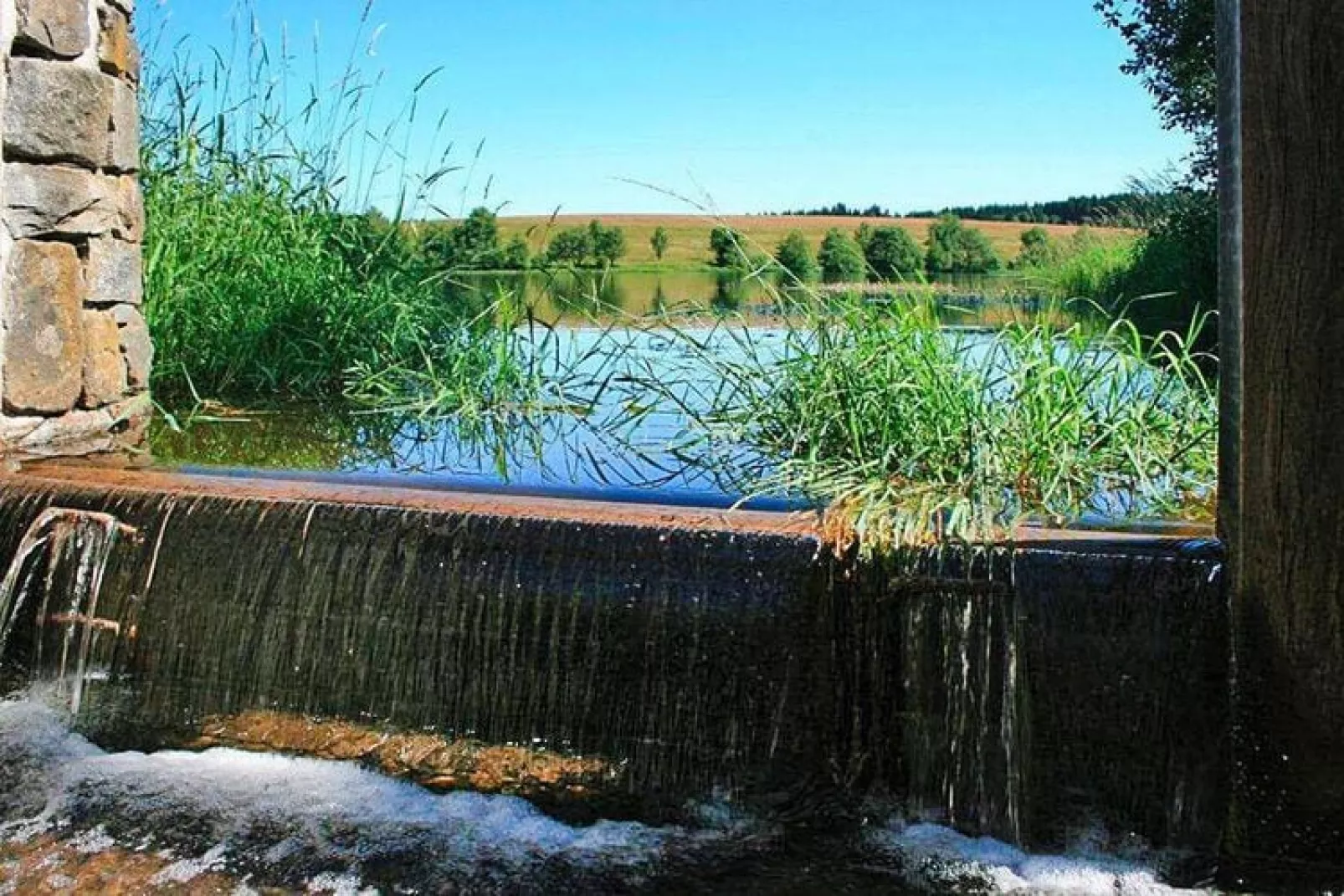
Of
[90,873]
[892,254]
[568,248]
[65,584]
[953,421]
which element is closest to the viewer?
[90,873]

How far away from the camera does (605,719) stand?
2.65 meters

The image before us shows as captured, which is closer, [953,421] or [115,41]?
[953,421]

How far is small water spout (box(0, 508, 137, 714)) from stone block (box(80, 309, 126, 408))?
81 centimetres

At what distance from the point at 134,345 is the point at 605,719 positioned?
2274 millimetres

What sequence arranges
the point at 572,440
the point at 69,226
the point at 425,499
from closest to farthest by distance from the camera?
the point at 425,499
the point at 69,226
the point at 572,440

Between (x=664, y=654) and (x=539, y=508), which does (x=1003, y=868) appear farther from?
(x=539, y=508)

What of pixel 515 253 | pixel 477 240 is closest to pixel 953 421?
pixel 515 253

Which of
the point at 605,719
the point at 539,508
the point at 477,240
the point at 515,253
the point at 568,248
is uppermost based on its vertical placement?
the point at 568,248

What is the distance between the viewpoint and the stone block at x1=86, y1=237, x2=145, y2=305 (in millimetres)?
3869

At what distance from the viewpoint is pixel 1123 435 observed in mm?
3408

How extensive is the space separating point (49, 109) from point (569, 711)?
2262 mm

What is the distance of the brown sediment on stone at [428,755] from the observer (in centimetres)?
264

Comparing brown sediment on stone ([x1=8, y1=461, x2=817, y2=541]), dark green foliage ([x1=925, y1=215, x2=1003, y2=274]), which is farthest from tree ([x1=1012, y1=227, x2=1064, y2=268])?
brown sediment on stone ([x1=8, y1=461, x2=817, y2=541])

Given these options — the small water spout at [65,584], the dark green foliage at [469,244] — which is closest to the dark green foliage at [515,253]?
the dark green foliage at [469,244]
